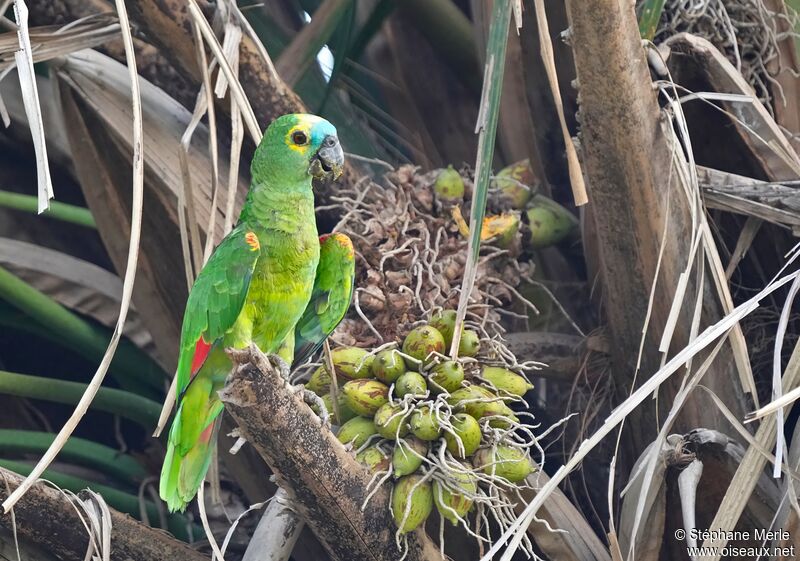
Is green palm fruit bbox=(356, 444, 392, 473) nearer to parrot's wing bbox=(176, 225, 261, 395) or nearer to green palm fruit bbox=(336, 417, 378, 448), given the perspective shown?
green palm fruit bbox=(336, 417, 378, 448)

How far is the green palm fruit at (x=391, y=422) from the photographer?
6.01 ft

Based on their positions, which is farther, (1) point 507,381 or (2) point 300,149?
(2) point 300,149

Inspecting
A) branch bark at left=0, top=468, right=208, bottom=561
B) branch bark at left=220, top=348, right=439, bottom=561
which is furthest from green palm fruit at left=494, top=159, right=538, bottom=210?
branch bark at left=0, top=468, right=208, bottom=561

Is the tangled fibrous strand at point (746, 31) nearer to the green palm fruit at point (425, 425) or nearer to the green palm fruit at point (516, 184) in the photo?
the green palm fruit at point (516, 184)

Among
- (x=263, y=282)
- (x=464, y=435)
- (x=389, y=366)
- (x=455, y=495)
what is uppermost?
(x=263, y=282)

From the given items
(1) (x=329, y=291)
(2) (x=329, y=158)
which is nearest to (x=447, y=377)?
(1) (x=329, y=291)

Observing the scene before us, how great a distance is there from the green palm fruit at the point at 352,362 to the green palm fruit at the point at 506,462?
0.30 metres

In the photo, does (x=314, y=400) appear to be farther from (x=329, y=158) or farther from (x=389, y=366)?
(x=329, y=158)

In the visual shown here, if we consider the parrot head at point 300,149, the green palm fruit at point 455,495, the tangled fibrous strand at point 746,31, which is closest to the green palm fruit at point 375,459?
the green palm fruit at point 455,495

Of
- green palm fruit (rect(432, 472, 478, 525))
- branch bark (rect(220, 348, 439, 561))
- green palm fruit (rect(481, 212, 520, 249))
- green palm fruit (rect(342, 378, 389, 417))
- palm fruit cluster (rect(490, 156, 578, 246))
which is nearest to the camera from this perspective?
branch bark (rect(220, 348, 439, 561))

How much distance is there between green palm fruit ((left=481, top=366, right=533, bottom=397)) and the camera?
2010 millimetres

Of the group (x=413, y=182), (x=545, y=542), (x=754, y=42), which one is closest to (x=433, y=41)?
(x=413, y=182)

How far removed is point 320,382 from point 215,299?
1.00 feet

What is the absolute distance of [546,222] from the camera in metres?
2.66
